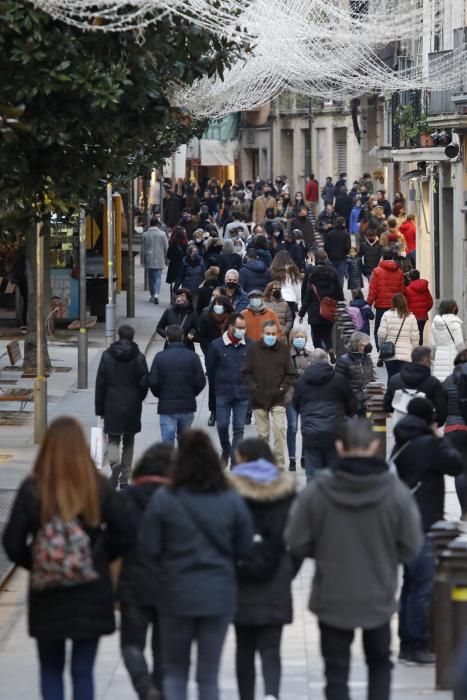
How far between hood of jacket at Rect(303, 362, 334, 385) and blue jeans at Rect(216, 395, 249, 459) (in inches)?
101

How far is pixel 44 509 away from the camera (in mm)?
7750

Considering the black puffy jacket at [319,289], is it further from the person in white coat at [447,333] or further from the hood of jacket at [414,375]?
the hood of jacket at [414,375]

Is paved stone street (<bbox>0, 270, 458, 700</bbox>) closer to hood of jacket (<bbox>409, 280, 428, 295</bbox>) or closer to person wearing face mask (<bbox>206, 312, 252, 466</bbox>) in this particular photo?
person wearing face mask (<bbox>206, 312, 252, 466</bbox>)

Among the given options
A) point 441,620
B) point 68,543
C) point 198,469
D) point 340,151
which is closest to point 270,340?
point 441,620

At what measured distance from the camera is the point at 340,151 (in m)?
72.9

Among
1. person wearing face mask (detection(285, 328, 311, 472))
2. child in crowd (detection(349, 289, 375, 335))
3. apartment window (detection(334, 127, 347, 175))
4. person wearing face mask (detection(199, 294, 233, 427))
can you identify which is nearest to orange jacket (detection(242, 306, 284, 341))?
person wearing face mask (detection(199, 294, 233, 427))

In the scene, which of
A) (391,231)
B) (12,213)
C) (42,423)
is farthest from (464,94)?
(12,213)

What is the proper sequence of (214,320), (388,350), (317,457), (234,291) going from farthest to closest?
(234,291)
(388,350)
(214,320)
(317,457)

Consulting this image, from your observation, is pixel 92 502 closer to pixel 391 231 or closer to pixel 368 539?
pixel 368 539

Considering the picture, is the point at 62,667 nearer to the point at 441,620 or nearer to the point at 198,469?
the point at 198,469

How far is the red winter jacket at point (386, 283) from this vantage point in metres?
26.1

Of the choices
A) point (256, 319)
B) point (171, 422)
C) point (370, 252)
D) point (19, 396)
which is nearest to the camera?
point (171, 422)

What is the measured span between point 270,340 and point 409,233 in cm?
1915

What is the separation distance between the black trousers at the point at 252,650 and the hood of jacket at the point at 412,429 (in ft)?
7.60
